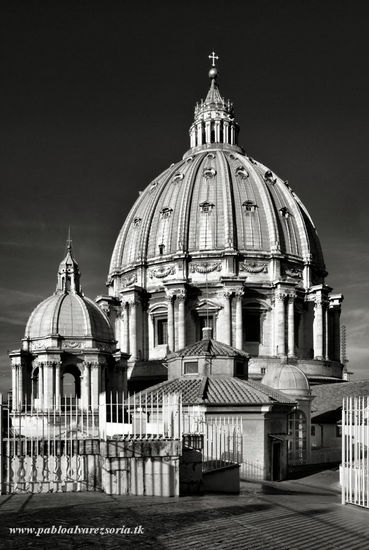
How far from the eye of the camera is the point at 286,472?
38.9 m

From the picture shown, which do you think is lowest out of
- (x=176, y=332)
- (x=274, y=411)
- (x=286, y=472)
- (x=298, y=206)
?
(x=286, y=472)

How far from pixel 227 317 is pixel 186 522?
2159 inches

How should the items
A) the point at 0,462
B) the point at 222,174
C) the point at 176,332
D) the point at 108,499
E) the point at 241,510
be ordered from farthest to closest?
the point at 222,174
the point at 176,332
the point at 0,462
the point at 108,499
the point at 241,510

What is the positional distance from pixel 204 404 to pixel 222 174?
44.3 m

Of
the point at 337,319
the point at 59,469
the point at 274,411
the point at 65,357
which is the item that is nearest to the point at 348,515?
the point at 59,469

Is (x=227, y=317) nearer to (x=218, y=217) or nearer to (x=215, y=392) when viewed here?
(x=218, y=217)

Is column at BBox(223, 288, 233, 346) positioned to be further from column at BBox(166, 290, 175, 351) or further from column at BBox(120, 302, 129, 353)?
column at BBox(120, 302, 129, 353)

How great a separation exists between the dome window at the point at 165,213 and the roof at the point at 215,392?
119 ft

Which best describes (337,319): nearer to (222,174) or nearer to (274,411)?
(222,174)

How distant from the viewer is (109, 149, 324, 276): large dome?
72562 millimetres

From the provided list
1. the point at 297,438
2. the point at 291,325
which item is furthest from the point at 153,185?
the point at 297,438

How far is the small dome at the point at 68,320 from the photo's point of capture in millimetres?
53375

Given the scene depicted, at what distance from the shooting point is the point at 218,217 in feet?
241

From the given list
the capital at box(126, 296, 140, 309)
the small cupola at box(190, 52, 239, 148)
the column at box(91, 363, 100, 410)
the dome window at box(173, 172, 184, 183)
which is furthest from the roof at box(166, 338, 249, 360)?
the small cupola at box(190, 52, 239, 148)
